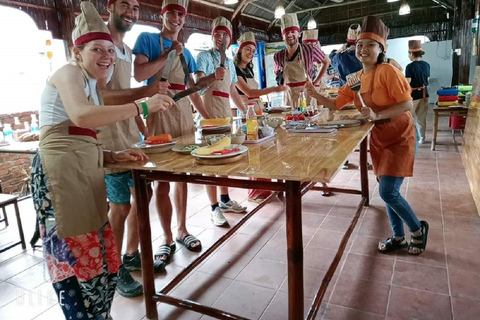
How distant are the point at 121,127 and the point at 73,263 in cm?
87

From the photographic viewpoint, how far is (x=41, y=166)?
57.1 inches

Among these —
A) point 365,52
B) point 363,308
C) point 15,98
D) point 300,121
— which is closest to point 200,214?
point 300,121

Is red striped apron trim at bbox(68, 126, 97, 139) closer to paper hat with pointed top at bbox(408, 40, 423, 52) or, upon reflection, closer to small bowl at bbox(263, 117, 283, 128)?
small bowl at bbox(263, 117, 283, 128)

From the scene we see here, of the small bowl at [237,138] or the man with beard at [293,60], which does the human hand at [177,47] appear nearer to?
the small bowl at [237,138]

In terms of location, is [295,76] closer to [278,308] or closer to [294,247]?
[278,308]

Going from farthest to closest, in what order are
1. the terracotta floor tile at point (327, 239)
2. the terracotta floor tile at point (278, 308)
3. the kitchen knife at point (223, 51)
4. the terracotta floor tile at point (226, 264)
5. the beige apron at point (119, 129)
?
1. the kitchen knife at point (223, 51)
2. the terracotta floor tile at point (327, 239)
3. the terracotta floor tile at point (226, 264)
4. the beige apron at point (119, 129)
5. the terracotta floor tile at point (278, 308)

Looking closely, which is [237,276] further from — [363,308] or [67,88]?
[67,88]

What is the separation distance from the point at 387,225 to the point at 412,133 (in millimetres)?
1012

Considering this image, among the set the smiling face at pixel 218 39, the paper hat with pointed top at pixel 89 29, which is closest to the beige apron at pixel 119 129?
the paper hat with pointed top at pixel 89 29

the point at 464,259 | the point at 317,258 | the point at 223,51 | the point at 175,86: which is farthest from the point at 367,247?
the point at 223,51

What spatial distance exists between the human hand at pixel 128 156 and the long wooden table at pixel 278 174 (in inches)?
1.6

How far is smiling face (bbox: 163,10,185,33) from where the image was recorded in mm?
2430

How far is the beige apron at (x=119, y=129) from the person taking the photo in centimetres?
200

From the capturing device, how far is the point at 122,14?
6.82 ft
